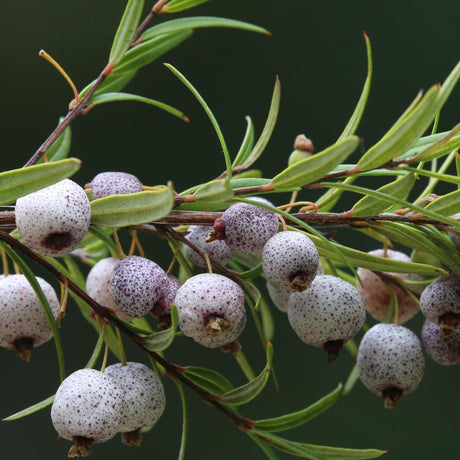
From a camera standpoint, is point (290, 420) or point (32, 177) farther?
point (290, 420)

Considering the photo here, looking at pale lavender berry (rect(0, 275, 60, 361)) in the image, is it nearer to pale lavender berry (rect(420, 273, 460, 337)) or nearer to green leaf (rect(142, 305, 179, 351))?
green leaf (rect(142, 305, 179, 351))

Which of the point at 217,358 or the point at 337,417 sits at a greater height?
the point at 217,358

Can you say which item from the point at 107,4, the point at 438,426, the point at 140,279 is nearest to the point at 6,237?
the point at 140,279

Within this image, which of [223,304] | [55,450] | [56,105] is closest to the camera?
[223,304]

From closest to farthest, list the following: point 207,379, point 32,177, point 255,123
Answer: point 32,177 < point 207,379 < point 255,123

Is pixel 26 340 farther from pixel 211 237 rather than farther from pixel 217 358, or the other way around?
pixel 217 358

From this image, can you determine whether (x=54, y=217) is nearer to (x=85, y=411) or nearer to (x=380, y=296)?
(x=85, y=411)

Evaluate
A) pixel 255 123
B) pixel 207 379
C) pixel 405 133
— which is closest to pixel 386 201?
pixel 405 133

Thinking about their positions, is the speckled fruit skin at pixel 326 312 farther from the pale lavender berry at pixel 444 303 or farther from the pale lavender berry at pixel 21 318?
the pale lavender berry at pixel 21 318
